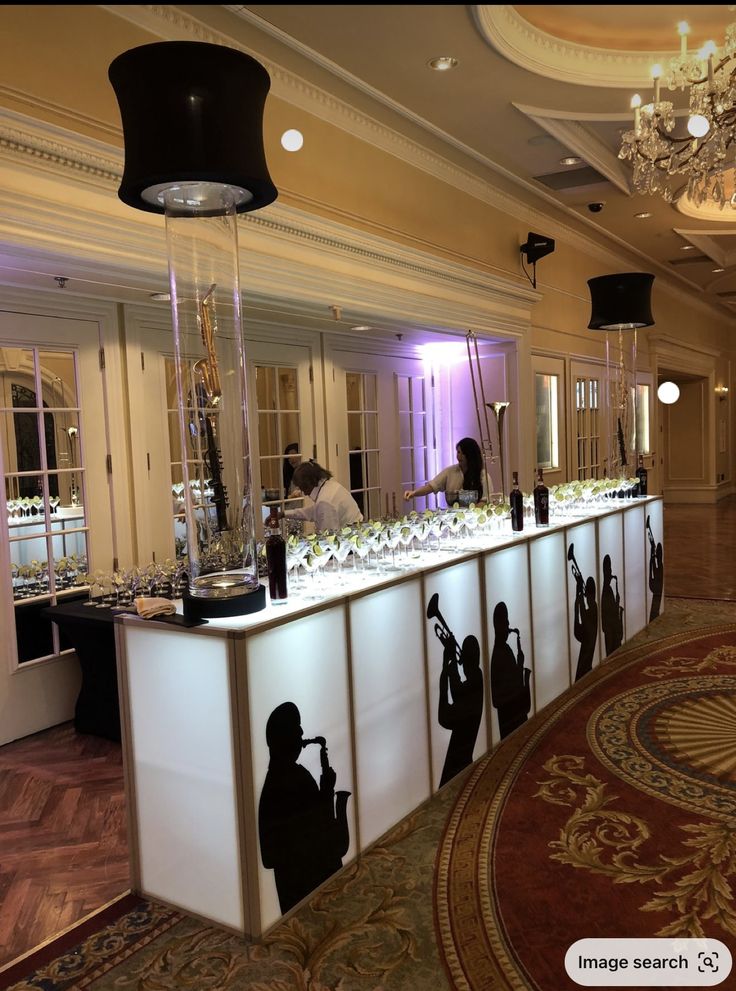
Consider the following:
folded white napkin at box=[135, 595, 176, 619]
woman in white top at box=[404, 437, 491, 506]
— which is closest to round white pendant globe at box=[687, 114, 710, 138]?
woman in white top at box=[404, 437, 491, 506]

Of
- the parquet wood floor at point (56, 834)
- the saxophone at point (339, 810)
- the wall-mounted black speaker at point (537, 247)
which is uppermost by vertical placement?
the wall-mounted black speaker at point (537, 247)

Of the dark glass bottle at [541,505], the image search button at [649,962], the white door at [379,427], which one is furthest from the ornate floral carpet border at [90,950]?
the white door at [379,427]

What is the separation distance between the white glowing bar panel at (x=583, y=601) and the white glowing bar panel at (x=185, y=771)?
9.22 ft

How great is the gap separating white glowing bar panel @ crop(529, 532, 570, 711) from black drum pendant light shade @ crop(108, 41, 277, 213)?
2.69 meters

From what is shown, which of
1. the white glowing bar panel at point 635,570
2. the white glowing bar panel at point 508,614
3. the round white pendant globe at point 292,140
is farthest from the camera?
the white glowing bar panel at point 635,570

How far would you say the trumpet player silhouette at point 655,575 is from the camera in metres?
6.49

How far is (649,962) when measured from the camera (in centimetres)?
241

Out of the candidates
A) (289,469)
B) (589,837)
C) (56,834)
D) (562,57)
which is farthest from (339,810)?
(562,57)

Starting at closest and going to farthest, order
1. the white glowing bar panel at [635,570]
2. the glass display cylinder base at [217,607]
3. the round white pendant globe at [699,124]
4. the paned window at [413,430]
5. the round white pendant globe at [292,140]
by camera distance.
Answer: the glass display cylinder base at [217,607]
the round white pendant globe at [699,124]
the round white pendant globe at [292,140]
the white glowing bar panel at [635,570]
the paned window at [413,430]

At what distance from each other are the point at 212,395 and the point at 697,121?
3469 millimetres

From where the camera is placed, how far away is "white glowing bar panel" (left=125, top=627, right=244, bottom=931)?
260cm

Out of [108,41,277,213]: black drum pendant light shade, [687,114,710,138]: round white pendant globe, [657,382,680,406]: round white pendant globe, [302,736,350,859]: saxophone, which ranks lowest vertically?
[302,736,350,859]: saxophone

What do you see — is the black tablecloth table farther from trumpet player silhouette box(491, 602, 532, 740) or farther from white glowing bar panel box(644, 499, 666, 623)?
white glowing bar panel box(644, 499, 666, 623)

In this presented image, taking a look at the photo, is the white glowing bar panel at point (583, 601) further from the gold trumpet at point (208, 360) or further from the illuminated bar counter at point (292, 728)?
the gold trumpet at point (208, 360)
